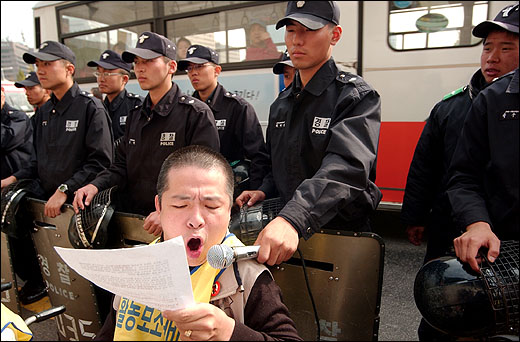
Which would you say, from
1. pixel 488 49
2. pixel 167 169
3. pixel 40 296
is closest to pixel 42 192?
pixel 40 296

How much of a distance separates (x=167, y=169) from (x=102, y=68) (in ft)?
11.7

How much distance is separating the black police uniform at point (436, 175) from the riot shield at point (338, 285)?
86cm

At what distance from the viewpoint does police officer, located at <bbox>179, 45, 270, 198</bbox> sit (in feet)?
11.2

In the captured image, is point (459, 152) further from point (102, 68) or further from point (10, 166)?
point (10, 166)

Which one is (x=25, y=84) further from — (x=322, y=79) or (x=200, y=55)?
(x=322, y=79)

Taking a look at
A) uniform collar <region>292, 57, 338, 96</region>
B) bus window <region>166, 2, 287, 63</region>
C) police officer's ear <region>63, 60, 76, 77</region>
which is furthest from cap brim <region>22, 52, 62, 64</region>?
uniform collar <region>292, 57, 338, 96</region>

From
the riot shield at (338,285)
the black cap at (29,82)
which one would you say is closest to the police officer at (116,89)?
the black cap at (29,82)

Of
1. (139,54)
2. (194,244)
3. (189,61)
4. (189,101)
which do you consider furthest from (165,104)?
(194,244)

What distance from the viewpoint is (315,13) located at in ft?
5.83

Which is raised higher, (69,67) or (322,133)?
(69,67)

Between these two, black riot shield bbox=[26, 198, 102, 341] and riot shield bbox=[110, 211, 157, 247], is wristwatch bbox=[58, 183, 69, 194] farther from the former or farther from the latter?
riot shield bbox=[110, 211, 157, 247]

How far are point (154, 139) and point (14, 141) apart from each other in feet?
8.71

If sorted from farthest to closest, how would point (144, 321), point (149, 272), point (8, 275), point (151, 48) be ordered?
1. point (8, 275)
2. point (151, 48)
3. point (144, 321)
4. point (149, 272)

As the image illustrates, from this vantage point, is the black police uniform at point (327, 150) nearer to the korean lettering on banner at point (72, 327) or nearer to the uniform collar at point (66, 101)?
the korean lettering on banner at point (72, 327)
